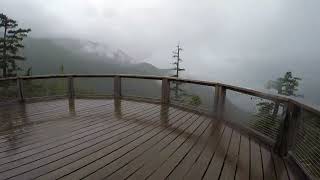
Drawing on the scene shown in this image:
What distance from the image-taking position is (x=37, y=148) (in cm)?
331

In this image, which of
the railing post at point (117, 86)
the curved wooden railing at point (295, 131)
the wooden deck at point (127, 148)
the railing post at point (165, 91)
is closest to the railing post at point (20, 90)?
the wooden deck at point (127, 148)

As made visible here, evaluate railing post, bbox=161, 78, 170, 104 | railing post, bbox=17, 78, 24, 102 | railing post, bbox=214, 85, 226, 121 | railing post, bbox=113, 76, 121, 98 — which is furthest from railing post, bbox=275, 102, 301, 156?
railing post, bbox=17, 78, 24, 102

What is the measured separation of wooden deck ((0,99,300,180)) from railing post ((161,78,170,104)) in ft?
4.52

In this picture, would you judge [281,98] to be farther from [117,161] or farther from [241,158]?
[117,161]

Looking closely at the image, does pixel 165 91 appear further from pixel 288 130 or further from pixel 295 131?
pixel 295 131

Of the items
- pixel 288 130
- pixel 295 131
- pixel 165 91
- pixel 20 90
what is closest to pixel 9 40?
pixel 20 90

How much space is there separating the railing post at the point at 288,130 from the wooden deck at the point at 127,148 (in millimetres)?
184

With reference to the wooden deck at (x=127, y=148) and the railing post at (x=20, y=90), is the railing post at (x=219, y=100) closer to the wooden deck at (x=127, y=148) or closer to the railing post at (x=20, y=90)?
the wooden deck at (x=127, y=148)

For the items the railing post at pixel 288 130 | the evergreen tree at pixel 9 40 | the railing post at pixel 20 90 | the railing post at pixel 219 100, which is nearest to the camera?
the railing post at pixel 288 130

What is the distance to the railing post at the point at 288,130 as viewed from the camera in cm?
307

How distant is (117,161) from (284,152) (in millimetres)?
2354

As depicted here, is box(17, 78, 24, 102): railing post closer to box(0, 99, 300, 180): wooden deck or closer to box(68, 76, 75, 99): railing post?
box(68, 76, 75, 99): railing post

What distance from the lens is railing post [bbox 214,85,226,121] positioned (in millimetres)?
5070

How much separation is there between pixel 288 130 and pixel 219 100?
2.02 m
